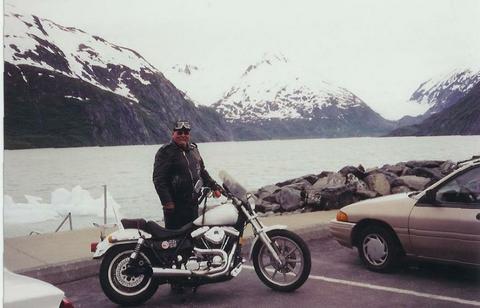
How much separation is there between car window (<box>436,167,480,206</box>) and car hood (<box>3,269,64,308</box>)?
4734mm

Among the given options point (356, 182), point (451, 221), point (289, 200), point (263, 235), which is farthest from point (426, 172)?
point (263, 235)

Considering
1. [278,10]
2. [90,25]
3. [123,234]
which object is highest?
[278,10]

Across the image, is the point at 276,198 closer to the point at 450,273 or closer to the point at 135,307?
the point at 450,273

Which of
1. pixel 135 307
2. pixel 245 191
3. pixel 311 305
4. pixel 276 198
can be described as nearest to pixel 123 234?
pixel 135 307

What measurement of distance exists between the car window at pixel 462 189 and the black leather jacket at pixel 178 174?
2649 mm

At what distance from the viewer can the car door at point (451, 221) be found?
5.87 metres

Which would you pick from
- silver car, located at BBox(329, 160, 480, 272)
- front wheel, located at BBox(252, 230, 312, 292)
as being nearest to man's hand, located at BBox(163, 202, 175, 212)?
front wheel, located at BBox(252, 230, 312, 292)

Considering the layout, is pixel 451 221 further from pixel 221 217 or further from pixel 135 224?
pixel 135 224

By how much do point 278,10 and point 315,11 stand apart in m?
1.17

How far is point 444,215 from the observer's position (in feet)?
19.9

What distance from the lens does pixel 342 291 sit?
5.95 m

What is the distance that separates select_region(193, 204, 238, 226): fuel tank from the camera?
5.65m

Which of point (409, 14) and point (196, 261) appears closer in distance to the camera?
point (196, 261)

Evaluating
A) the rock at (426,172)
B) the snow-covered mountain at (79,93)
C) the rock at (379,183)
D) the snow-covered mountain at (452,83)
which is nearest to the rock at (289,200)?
the rock at (379,183)
